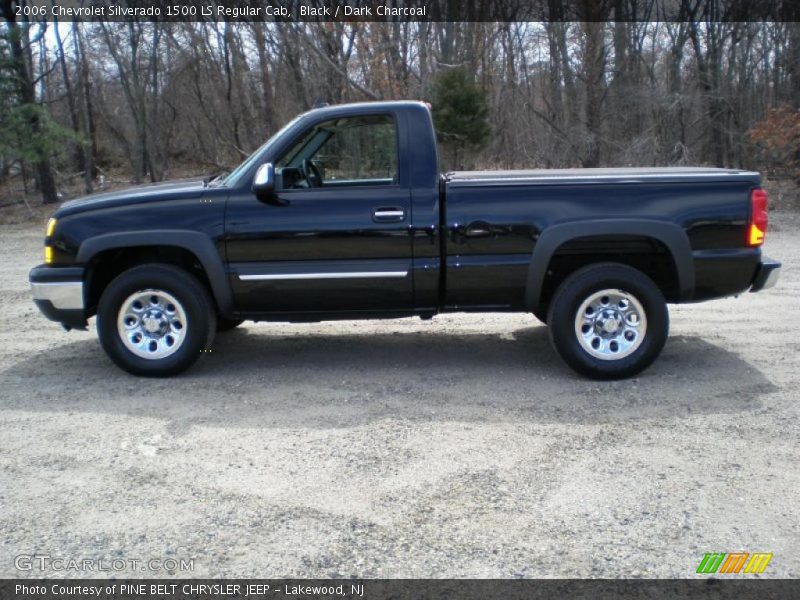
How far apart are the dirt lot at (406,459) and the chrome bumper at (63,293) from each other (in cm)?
62

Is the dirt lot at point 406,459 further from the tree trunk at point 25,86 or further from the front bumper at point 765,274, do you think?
the tree trunk at point 25,86

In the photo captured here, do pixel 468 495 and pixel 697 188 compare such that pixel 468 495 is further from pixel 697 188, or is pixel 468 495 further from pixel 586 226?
pixel 697 188

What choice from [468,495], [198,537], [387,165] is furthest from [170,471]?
[387,165]

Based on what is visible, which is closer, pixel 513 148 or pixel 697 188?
pixel 697 188

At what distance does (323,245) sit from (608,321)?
2.17 m

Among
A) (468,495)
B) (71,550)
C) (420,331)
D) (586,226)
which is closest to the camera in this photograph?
(71,550)

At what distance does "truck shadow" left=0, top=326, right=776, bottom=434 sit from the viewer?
5066mm

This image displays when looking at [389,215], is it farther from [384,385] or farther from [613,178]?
[613,178]

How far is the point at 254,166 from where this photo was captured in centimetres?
570

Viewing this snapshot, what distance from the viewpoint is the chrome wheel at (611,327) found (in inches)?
221

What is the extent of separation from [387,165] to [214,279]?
156 cm

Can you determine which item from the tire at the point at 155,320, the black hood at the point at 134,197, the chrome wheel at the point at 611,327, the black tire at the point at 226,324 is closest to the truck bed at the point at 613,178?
the chrome wheel at the point at 611,327

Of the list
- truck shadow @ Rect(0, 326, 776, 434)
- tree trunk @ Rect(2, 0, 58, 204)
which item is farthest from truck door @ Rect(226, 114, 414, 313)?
tree trunk @ Rect(2, 0, 58, 204)

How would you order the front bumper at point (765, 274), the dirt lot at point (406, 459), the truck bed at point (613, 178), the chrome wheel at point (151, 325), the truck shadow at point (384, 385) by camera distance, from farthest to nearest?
the chrome wheel at point (151, 325) → the front bumper at point (765, 274) → the truck bed at point (613, 178) → the truck shadow at point (384, 385) → the dirt lot at point (406, 459)
